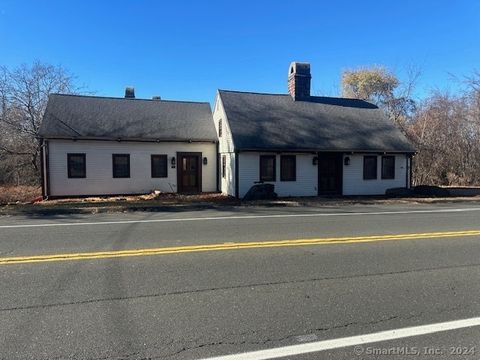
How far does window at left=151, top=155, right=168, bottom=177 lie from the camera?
2120 centimetres

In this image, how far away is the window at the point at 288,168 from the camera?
20.4 meters

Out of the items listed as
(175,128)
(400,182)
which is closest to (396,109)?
(400,182)

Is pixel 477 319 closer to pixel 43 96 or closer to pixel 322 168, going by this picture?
pixel 322 168

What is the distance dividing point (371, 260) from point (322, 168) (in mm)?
14862

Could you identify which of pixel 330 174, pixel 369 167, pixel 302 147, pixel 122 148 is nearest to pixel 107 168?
pixel 122 148

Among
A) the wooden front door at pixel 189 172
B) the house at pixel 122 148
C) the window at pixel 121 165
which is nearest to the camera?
the house at pixel 122 148

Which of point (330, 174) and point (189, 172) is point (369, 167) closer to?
point (330, 174)

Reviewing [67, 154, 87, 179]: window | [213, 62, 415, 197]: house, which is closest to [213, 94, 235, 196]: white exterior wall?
[213, 62, 415, 197]: house

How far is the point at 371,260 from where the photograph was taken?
6641mm

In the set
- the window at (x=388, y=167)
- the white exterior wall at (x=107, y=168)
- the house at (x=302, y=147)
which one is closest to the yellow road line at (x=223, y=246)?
the house at (x=302, y=147)

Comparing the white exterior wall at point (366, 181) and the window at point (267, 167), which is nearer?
the window at point (267, 167)

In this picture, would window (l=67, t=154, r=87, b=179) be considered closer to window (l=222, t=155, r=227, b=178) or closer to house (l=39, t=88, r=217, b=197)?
house (l=39, t=88, r=217, b=197)

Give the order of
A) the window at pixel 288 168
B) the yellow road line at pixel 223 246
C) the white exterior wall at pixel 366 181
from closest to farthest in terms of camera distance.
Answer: the yellow road line at pixel 223 246 < the window at pixel 288 168 < the white exterior wall at pixel 366 181

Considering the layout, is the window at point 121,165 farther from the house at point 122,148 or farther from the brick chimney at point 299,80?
the brick chimney at point 299,80
